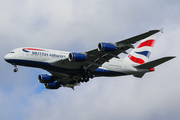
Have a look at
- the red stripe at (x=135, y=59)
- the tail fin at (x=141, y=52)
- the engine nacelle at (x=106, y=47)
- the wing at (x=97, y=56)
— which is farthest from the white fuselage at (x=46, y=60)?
the engine nacelle at (x=106, y=47)

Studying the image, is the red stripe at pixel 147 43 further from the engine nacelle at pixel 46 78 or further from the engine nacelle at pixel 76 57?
the engine nacelle at pixel 46 78

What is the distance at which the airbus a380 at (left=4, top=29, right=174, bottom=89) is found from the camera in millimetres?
44641

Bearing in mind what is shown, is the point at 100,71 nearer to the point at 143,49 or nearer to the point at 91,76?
the point at 91,76

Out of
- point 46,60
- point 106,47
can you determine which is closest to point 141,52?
point 106,47

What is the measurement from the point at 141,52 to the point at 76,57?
15245 mm

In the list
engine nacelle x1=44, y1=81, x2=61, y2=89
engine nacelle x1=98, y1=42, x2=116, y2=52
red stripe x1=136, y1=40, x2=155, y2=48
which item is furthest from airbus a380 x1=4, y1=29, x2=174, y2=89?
engine nacelle x1=44, y1=81, x2=61, y2=89

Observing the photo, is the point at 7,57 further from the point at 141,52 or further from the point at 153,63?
the point at 141,52

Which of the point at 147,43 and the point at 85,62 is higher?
the point at 147,43

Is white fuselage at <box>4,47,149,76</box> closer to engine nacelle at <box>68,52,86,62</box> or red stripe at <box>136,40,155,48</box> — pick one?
engine nacelle at <box>68,52,86,62</box>

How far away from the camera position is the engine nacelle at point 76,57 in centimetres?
4547

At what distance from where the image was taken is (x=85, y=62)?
48531mm

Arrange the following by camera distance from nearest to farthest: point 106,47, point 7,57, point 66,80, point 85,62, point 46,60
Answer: point 106,47
point 7,57
point 46,60
point 85,62
point 66,80

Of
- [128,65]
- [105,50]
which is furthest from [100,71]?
[105,50]

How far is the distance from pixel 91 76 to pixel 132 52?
31.4 ft
